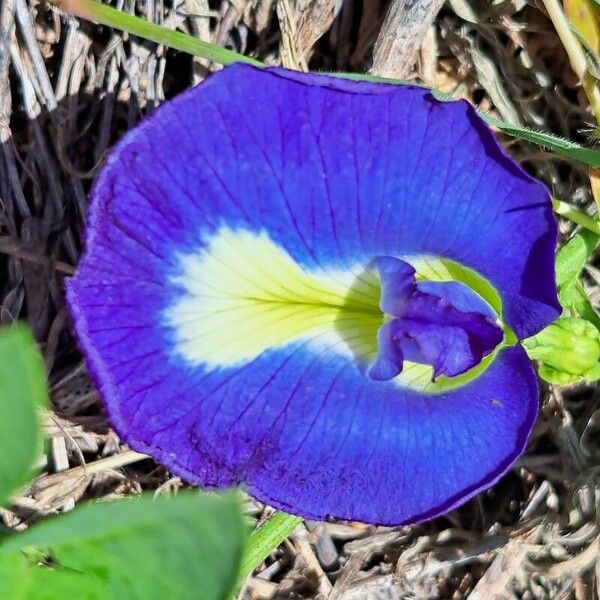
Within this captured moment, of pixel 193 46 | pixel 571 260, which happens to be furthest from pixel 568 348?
pixel 193 46

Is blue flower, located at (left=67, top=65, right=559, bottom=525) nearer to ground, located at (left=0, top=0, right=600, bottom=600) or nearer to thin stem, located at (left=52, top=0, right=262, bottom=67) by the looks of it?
thin stem, located at (left=52, top=0, right=262, bottom=67)

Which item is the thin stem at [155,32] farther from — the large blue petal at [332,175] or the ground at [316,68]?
the large blue petal at [332,175]

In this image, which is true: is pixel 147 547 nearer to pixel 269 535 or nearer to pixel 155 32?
pixel 269 535

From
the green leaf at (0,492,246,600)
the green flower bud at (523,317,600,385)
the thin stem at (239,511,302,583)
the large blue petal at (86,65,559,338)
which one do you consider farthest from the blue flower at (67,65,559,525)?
the green leaf at (0,492,246,600)

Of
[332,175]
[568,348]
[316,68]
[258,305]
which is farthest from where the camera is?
[316,68]

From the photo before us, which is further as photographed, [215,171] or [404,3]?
[404,3]

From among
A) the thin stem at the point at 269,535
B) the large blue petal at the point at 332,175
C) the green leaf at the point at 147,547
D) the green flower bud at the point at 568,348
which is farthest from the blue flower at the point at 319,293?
the green leaf at the point at 147,547

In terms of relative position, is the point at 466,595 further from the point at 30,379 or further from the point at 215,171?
the point at 30,379

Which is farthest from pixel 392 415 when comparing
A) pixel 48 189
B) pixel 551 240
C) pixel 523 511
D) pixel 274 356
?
pixel 48 189
